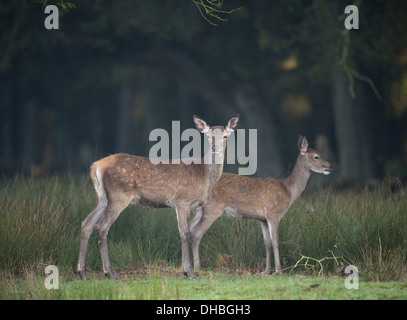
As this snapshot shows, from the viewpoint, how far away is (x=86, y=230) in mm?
9258

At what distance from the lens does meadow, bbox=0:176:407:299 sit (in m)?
7.70

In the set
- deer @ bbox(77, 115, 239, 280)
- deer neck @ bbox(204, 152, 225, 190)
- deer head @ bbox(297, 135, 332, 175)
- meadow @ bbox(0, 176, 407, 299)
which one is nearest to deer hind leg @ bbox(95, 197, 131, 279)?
deer @ bbox(77, 115, 239, 280)

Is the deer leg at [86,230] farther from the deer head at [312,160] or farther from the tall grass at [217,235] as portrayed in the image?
the deer head at [312,160]

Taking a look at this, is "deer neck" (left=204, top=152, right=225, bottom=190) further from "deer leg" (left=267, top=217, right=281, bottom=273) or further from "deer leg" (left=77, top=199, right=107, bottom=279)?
"deer leg" (left=77, top=199, right=107, bottom=279)

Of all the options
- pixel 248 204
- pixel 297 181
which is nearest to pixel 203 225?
pixel 248 204

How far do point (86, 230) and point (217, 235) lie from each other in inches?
80.8

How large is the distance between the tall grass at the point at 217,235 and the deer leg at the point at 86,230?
325mm

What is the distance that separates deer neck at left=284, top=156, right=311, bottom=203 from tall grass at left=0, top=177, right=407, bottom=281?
0.26 metres

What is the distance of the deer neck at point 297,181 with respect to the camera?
35.1 feet
